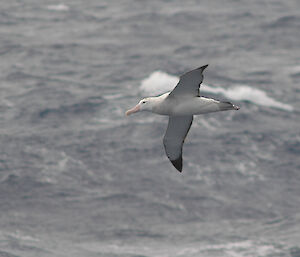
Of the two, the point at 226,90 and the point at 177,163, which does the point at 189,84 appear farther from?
the point at 226,90

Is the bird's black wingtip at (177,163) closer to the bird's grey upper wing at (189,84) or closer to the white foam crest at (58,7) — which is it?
the bird's grey upper wing at (189,84)

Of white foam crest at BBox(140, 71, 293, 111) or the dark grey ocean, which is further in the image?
white foam crest at BBox(140, 71, 293, 111)

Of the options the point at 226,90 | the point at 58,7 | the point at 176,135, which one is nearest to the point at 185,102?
the point at 176,135

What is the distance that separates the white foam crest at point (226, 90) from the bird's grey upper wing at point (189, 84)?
49.5 m

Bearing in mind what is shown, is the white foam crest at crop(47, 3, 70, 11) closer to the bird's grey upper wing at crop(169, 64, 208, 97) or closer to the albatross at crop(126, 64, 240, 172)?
the albatross at crop(126, 64, 240, 172)

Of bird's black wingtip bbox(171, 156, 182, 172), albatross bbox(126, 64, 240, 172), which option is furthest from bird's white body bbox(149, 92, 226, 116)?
bird's black wingtip bbox(171, 156, 182, 172)

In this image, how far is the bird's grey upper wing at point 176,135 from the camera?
3859 cm

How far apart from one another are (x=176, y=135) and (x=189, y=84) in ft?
14.3

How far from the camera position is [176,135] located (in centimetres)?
3912

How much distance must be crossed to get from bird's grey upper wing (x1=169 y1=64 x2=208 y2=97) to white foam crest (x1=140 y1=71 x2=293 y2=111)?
49456 mm

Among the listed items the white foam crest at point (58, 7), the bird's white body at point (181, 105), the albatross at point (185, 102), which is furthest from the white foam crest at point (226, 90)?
the bird's white body at point (181, 105)

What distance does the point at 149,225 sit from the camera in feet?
247

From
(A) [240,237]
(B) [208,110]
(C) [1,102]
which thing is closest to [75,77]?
(C) [1,102]

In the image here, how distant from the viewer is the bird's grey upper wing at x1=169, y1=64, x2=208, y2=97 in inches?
1364
